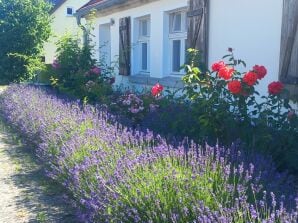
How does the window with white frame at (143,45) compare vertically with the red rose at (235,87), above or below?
above

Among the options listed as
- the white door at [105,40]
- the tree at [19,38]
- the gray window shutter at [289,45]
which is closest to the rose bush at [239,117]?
the gray window shutter at [289,45]

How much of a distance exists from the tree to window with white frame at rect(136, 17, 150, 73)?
12.9 m

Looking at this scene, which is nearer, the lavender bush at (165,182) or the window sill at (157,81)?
the lavender bush at (165,182)

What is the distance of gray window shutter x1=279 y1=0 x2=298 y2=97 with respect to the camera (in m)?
5.17

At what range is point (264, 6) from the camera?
5.94 metres

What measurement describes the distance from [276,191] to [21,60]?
21606 millimetres

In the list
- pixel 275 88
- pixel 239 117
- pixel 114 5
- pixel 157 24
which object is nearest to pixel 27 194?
pixel 239 117

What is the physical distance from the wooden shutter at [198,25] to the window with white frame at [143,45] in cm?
277

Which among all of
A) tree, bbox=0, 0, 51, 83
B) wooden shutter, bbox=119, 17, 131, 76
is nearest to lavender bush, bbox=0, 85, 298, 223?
wooden shutter, bbox=119, 17, 131, 76

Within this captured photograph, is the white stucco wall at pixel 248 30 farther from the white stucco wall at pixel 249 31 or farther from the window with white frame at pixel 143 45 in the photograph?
the window with white frame at pixel 143 45

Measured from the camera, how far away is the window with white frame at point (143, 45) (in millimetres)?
10388

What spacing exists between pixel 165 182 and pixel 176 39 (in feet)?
20.6

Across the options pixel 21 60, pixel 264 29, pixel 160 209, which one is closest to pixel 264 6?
pixel 264 29

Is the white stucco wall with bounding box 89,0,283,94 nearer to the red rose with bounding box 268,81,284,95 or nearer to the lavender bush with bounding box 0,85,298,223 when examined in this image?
the red rose with bounding box 268,81,284,95
